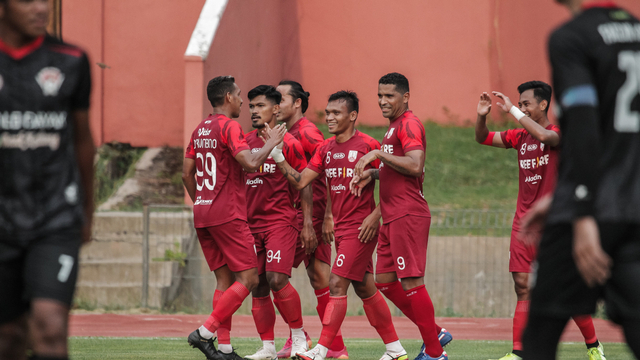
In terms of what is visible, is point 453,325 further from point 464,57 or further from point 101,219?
point 464,57

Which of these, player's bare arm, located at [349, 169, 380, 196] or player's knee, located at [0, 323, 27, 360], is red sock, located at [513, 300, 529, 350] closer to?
player's bare arm, located at [349, 169, 380, 196]

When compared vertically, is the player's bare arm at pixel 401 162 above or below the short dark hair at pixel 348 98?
below

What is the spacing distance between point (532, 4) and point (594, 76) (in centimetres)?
1774

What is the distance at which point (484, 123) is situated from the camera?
7539 millimetres

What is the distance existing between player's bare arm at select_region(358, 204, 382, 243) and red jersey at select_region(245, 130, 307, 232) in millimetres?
912

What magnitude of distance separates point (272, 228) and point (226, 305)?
3.60ft

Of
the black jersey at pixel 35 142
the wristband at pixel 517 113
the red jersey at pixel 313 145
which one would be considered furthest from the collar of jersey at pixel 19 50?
the wristband at pixel 517 113

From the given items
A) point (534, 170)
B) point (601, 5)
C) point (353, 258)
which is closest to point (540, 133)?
point (534, 170)

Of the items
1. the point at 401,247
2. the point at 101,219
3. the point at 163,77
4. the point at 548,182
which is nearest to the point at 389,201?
the point at 401,247

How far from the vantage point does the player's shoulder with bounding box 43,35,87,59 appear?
339 cm

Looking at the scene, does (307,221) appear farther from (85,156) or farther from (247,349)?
(85,156)

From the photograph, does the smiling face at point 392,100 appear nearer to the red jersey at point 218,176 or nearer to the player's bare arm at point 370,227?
the player's bare arm at point 370,227

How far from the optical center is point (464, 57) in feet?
63.5

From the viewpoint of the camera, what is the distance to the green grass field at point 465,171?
15836mm
